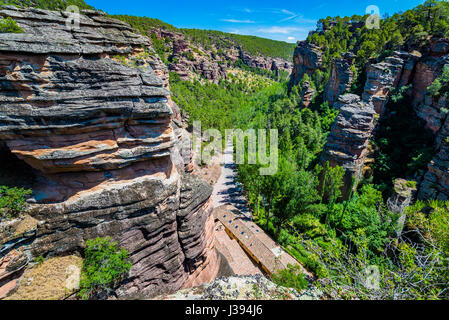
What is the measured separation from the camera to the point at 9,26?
314 inches

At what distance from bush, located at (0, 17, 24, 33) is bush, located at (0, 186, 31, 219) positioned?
259 inches

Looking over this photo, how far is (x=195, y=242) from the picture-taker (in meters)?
12.9

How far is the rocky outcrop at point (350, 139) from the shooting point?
23781 mm

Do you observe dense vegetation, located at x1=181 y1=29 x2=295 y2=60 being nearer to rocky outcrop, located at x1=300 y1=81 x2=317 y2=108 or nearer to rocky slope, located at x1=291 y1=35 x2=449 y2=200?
rocky outcrop, located at x1=300 y1=81 x2=317 y2=108

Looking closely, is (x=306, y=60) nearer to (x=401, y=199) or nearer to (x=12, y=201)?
(x=401, y=199)

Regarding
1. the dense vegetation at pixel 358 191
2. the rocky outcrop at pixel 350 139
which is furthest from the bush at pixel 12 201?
the rocky outcrop at pixel 350 139

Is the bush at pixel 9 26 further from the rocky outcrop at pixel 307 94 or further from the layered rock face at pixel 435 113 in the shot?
the rocky outcrop at pixel 307 94

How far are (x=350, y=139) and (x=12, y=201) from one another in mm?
29582

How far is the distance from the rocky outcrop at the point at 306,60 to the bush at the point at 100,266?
66.5 meters

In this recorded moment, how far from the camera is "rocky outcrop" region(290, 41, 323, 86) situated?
57469 mm

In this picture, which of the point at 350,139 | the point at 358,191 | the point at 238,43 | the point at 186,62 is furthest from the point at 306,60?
the point at 238,43

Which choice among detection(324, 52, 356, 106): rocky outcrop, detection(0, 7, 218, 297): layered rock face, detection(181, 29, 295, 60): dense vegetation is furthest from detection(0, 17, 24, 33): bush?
A: detection(181, 29, 295, 60): dense vegetation
